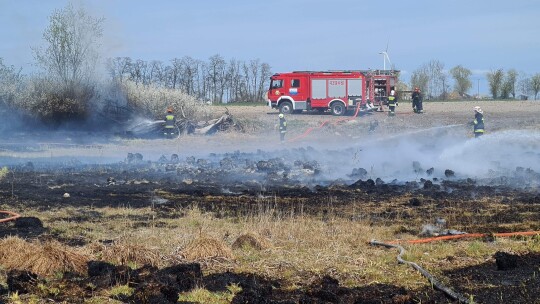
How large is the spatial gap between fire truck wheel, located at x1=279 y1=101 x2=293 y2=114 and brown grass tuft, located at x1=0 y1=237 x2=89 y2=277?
99.5ft

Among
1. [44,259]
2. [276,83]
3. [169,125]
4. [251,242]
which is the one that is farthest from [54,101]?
[44,259]

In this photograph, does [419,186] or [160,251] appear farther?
[419,186]

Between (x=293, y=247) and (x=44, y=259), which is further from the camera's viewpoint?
(x=293, y=247)

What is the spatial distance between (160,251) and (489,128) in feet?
86.9

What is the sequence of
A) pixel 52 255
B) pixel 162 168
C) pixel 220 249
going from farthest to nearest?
pixel 162 168 < pixel 220 249 < pixel 52 255

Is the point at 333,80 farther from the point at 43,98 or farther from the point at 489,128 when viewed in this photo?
the point at 43,98

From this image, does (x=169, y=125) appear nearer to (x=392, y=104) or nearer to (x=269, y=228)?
(x=392, y=104)

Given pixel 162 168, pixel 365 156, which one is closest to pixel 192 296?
pixel 162 168

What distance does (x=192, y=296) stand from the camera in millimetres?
6562

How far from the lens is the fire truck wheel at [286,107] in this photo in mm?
37750

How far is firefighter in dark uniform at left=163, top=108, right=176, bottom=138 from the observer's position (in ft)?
91.2

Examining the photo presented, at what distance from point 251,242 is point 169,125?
776 inches

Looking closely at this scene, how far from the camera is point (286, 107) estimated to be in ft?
124

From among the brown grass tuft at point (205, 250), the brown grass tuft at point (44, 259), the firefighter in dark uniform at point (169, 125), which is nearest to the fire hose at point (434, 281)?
the brown grass tuft at point (205, 250)
